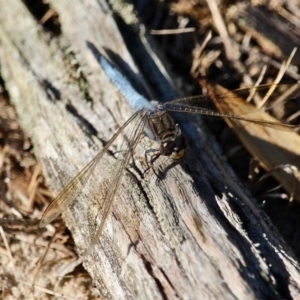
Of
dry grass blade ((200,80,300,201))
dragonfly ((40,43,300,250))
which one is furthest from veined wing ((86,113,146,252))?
dry grass blade ((200,80,300,201))

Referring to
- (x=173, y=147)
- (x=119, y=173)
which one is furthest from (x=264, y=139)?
(x=119, y=173)

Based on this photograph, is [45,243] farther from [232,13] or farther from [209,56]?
[232,13]

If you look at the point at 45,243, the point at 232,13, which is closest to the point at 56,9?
the point at 232,13

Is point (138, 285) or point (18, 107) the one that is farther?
point (18, 107)

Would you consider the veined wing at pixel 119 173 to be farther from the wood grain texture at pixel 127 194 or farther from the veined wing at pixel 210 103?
the veined wing at pixel 210 103

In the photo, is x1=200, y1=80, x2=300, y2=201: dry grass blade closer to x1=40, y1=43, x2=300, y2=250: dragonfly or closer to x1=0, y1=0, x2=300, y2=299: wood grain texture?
x1=40, y1=43, x2=300, y2=250: dragonfly

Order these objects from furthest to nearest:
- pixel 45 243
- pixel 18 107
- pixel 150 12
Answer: pixel 150 12 < pixel 18 107 < pixel 45 243
